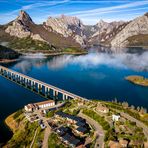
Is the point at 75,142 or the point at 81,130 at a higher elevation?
the point at 81,130

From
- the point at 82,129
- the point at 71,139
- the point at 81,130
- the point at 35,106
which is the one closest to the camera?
the point at 71,139

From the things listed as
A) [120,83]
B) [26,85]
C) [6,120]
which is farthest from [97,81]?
[6,120]

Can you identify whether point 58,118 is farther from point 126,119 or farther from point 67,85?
point 67,85

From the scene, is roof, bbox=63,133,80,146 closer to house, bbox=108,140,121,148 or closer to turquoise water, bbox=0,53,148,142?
house, bbox=108,140,121,148

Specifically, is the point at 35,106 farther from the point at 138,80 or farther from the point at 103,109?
the point at 138,80

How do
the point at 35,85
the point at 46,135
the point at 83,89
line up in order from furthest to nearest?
1. the point at 35,85
2. the point at 83,89
3. the point at 46,135

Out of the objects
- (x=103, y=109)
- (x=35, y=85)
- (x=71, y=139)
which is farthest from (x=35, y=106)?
(x=35, y=85)

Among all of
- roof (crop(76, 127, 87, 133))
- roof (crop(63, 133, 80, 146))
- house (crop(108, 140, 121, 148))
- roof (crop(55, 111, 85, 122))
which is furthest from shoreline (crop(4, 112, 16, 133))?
house (crop(108, 140, 121, 148))

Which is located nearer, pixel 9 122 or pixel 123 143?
pixel 123 143

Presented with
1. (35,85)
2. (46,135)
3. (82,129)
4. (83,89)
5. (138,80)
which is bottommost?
(35,85)
